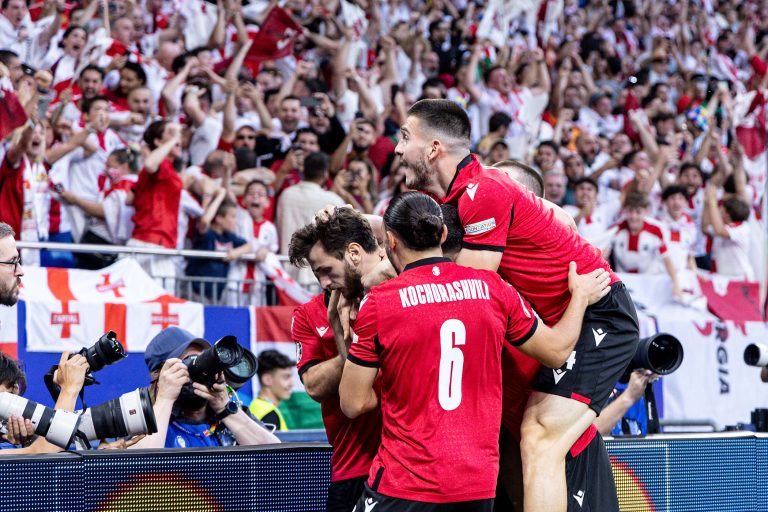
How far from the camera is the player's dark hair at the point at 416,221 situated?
14.0 feet

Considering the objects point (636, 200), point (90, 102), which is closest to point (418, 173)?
point (90, 102)

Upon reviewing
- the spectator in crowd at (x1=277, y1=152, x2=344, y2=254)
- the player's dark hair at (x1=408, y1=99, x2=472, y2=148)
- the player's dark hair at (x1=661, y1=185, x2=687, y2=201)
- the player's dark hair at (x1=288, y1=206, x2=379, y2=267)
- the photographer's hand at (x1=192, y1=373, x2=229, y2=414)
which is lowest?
the photographer's hand at (x1=192, y1=373, x2=229, y2=414)

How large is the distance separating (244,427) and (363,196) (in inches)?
256

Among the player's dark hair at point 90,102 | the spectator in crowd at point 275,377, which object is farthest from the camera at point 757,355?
the player's dark hair at point 90,102

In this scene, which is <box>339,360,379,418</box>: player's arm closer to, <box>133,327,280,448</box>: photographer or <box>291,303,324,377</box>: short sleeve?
<box>291,303,324,377</box>: short sleeve

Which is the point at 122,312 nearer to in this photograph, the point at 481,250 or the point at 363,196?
the point at 363,196

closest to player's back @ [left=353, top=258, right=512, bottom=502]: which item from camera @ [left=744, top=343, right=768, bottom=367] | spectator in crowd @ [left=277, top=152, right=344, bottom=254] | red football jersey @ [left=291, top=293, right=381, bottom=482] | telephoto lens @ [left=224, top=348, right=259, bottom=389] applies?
red football jersey @ [left=291, top=293, right=381, bottom=482]

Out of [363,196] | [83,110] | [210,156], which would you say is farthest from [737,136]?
[83,110]

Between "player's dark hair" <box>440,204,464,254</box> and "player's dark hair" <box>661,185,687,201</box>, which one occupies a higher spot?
"player's dark hair" <box>661,185,687,201</box>

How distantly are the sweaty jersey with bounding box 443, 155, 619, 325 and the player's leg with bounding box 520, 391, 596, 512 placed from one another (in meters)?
0.38

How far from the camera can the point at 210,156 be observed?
11.2 metres

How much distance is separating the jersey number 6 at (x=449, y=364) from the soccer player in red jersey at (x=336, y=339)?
1.86 ft

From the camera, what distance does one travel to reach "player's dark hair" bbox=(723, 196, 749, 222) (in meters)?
14.4

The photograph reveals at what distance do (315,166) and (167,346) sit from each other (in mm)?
5717
